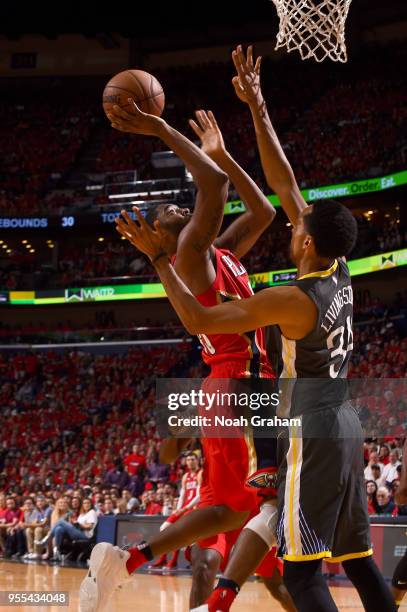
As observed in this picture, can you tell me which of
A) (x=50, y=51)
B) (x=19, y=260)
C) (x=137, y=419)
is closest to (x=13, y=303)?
(x=19, y=260)

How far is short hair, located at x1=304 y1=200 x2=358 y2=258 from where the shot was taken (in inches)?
135

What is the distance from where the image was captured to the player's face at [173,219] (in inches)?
174

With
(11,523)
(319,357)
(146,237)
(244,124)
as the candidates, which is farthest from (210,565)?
(244,124)

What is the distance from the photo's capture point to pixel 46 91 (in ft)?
101

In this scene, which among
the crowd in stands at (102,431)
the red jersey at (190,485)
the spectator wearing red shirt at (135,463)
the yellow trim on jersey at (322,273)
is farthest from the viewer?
the spectator wearing red shirt at (135,463)

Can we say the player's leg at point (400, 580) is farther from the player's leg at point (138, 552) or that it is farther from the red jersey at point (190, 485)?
the red jersey at point (190, 485)

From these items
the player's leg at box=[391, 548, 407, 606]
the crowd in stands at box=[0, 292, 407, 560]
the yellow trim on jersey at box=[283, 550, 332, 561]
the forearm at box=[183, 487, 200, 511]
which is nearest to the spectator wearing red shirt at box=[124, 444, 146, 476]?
the crowd in stands at box=[0, 292, 407, 560]

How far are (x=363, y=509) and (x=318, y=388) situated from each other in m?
0.51

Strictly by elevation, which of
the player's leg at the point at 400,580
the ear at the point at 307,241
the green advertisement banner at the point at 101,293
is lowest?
the player's leg at the point at 400,580

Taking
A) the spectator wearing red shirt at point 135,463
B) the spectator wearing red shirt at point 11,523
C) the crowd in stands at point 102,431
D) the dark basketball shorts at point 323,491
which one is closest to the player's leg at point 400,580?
the dark basketball shorts at point 323,491

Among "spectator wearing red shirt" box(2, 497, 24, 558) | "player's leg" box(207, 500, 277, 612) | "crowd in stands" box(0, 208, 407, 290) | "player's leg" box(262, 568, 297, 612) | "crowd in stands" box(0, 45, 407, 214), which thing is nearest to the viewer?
"player's leg" box(207, 500, 277, 612)

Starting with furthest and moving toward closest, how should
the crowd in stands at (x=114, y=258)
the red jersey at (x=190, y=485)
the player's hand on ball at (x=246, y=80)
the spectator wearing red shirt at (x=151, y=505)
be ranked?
the crowd in stands at (x=114, y=258), the spectator wearing red shirt at (x=151, y=505), the red jersey at (x=190, y=485), the player's hand on ball at (x=246, y=80)

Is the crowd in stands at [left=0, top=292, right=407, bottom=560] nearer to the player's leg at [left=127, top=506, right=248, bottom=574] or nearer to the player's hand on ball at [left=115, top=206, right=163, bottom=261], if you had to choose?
the player's leg at [left=127, top=506, right=248, bottom=574]

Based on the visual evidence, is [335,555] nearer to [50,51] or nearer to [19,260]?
[19,260]
